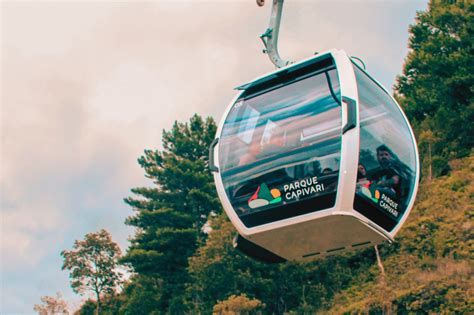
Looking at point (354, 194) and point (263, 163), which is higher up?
point (263, 163)

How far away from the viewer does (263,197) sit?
6.63 metres

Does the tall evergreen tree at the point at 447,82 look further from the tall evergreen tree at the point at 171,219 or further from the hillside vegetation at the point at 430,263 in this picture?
the tall evergreen tree at the point at 171,219

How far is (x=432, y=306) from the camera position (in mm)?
17516

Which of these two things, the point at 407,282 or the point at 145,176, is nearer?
the point at 407,282

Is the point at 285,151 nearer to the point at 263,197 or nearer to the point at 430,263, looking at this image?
the point at 263,197

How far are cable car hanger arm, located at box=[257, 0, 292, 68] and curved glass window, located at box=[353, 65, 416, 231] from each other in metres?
1.19

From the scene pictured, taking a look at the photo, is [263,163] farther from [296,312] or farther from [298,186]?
[296,312]

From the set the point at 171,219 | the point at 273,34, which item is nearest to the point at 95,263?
the point at 171,219

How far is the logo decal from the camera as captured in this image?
653cm

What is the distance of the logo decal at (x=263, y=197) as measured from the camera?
21.4 feet

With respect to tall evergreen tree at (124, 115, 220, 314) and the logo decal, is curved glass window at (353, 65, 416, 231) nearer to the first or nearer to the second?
the logo decal

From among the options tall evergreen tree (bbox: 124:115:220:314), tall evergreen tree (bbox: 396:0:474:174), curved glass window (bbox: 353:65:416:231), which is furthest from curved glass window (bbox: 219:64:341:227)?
tall evergreen tree (bbox: 124:115:220:314)

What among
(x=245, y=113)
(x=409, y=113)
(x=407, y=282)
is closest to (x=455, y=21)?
(x=409, y=113)

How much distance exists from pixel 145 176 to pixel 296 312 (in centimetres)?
1258
